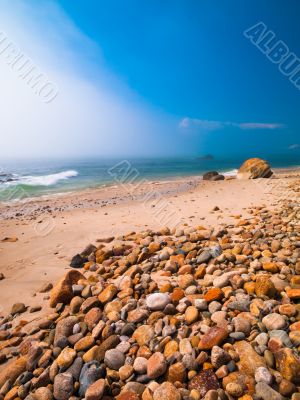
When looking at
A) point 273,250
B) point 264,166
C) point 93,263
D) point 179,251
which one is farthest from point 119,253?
point 264,166

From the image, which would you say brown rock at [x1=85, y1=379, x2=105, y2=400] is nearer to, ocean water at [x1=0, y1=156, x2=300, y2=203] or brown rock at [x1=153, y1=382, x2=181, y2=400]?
brown rock at [x1=153, y1=382, x2=181, y2=400]

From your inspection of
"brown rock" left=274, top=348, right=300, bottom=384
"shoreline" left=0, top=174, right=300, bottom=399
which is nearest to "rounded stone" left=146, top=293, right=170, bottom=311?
"shoreline" left=0, top=174, right=300, bottom=399

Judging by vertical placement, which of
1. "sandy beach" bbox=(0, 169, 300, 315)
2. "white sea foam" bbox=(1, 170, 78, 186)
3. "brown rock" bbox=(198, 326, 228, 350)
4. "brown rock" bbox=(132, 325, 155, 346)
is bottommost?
"white sea foam" bbox=(1, 170, 78, 186)

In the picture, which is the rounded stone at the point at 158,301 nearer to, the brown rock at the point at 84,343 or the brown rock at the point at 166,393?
the brown rock at the point at 84,343

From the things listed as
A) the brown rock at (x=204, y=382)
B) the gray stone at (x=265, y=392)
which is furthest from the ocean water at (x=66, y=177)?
the gray stone at (x=265, y=392)

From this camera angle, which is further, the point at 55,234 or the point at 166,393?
the point at 55,234

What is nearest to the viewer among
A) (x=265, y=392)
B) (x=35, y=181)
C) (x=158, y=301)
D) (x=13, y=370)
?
(x=265, y=392)

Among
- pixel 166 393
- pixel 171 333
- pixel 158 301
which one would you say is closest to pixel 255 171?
pixel 158 301

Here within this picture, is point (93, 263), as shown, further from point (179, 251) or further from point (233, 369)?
point (233, 369)

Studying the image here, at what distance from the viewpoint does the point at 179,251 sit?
4078 mm

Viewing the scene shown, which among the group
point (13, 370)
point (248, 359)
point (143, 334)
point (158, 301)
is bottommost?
point (13, 370)

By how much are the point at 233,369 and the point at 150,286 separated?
1437 millimetres

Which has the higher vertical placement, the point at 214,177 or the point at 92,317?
the point at 214,177

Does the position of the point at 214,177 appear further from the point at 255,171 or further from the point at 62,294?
the point at 62,294
